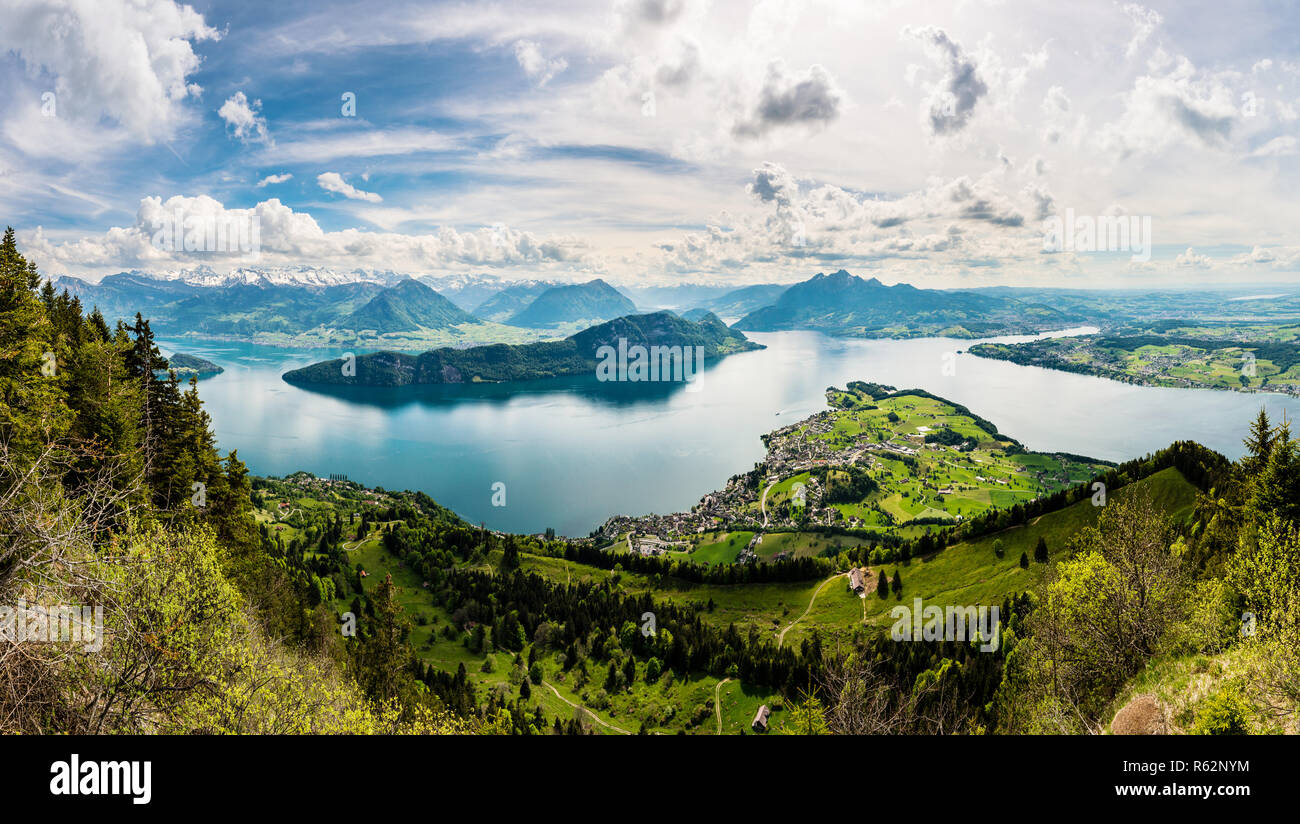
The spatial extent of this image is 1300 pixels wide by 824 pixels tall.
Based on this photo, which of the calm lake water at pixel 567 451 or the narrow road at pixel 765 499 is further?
the calm lake water at pixel 567 451

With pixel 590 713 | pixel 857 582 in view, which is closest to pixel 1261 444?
pixel 857 582

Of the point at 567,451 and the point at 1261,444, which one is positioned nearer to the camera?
the point at 1261,444

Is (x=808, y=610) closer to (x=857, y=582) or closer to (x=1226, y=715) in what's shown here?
(x=857, y=582)

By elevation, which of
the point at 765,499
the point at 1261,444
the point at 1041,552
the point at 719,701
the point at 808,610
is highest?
the point at 1261,444

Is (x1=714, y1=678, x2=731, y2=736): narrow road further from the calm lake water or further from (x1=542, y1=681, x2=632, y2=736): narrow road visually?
the calm lake water

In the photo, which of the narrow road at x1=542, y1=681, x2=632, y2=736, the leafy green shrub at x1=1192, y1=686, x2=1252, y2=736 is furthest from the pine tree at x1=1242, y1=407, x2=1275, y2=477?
the narrow road at x1=542, y1=681, x2=632, y2=736

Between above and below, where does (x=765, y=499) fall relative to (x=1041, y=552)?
below

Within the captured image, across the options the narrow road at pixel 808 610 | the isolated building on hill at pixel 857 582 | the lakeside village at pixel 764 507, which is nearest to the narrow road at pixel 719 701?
the narrow road at pixel 808 610

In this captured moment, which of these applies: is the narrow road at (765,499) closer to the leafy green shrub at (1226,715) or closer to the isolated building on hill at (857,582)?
the isolated building on hill at (857,582)
